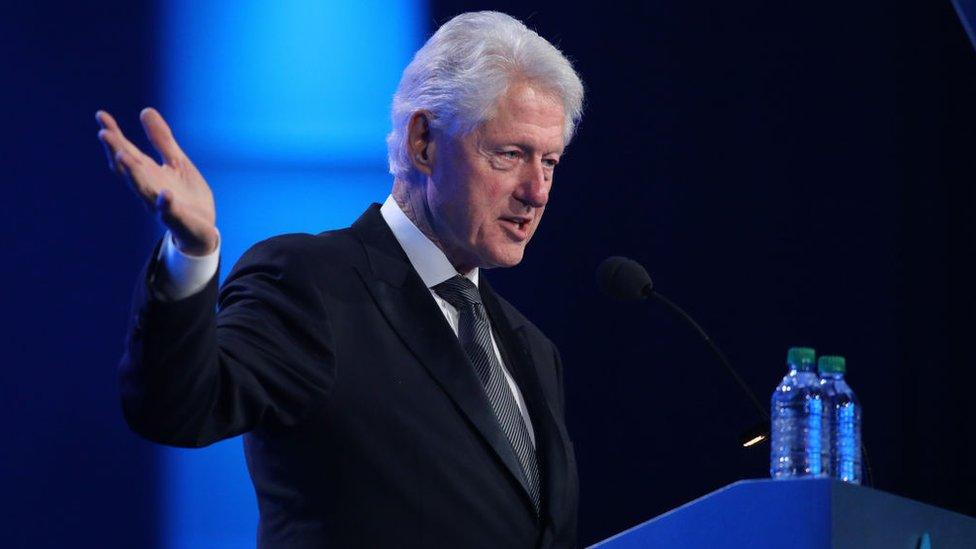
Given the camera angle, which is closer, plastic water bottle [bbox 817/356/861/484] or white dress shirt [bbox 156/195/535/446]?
white dress shirt [bbox 156/195/535/446]

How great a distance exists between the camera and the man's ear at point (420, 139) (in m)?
2.12

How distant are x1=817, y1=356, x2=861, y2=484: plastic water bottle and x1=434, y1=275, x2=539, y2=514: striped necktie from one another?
0.61 metres

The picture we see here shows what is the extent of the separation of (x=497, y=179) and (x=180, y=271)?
2.51 feet

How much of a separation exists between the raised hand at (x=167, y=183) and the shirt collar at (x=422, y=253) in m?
0.72

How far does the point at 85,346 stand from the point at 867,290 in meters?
1.87

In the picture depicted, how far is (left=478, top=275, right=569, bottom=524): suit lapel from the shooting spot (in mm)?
1954

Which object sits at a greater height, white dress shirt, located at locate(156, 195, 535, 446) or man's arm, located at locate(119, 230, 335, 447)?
white dress shirt, located at locate(156, 195, 535, 446)

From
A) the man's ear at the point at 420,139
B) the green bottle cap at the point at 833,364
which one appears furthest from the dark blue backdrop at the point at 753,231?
the man's ear at the point at 420,139

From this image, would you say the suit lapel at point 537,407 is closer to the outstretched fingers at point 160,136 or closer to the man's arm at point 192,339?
the man's arm at point 192,339

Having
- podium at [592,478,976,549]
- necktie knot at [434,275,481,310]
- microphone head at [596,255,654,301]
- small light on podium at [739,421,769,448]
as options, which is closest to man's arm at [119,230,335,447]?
necktie knot at [434,275,481,310]

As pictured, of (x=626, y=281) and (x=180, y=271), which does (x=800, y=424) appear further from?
(x=180, y=271)

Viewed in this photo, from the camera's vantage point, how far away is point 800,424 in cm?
253

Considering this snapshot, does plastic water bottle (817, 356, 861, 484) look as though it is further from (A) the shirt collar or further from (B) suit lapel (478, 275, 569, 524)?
(A) the shirt collar

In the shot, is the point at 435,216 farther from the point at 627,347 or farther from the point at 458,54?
the point at 627,347
